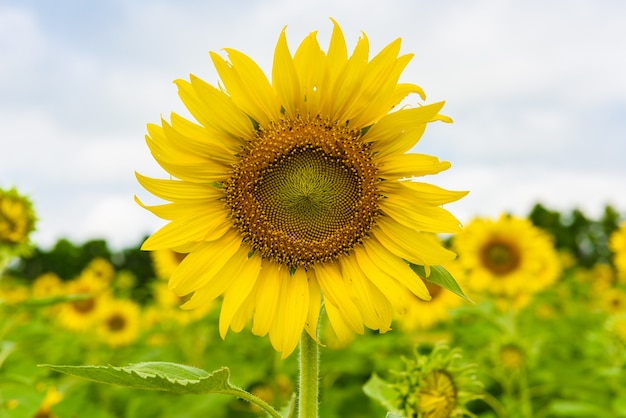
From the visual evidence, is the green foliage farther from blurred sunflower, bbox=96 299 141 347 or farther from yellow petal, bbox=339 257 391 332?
yellow petal, bbox=339 257 391 332

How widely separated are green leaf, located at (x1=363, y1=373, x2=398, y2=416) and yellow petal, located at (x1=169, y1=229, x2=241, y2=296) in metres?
0.73

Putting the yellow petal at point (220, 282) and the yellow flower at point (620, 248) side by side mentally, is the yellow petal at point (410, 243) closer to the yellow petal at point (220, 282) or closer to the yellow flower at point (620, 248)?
the yellow petal at point (220, 282)

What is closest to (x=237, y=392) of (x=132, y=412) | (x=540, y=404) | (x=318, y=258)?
(x=318, y=258)

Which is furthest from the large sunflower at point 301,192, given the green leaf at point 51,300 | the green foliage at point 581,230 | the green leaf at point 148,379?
the green foliage at point 581,230

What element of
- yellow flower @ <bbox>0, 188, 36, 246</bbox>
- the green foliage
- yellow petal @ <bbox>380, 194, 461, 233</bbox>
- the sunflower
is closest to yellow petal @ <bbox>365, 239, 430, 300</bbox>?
yellow petal @ <bbox>380, 194, 461, 233</bbox>

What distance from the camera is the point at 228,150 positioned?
2.07 metres

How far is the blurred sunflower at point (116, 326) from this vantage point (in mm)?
8578

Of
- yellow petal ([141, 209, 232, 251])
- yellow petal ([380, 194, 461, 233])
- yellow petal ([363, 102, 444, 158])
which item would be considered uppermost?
yellow petal ([363, 102, 444, 158])

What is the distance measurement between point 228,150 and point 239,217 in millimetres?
229

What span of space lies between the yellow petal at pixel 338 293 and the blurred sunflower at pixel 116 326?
7.13m

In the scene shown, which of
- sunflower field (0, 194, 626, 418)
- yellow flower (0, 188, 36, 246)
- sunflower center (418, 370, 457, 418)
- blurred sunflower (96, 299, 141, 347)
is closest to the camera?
sunflower center (418, 370, 457, 418)

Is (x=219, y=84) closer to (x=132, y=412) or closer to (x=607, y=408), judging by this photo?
(x=132, y=412)

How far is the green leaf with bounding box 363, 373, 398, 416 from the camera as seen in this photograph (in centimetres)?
230

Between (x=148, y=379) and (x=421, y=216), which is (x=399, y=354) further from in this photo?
(x=148, y=379)
